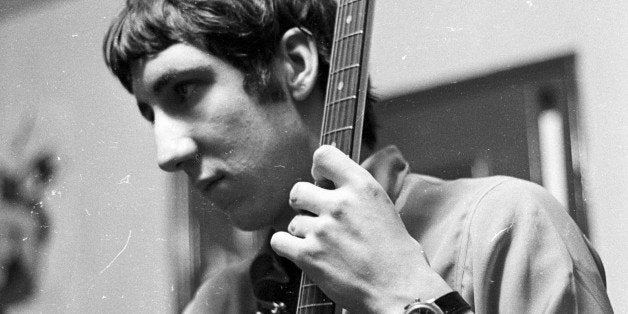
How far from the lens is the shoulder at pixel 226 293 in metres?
0.95

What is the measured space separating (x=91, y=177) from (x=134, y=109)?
117 millimetres

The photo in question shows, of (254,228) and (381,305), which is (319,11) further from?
(381,305)

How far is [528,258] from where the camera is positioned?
2.21ft

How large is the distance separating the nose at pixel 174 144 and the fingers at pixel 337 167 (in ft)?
0.68

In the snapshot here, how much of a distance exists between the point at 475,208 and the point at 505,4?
26cm

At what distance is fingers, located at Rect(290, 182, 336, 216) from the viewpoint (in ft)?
2.11

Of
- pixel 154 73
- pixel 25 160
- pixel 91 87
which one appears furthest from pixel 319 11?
pixel 25 160

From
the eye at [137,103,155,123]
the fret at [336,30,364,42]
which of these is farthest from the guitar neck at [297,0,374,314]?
the eye at [137,103,155,123]

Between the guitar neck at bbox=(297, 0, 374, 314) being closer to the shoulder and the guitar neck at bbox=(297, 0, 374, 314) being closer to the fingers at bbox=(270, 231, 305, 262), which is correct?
the fingers at bbox=(270, 231, 305, 262)

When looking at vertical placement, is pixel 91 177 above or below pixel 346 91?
below

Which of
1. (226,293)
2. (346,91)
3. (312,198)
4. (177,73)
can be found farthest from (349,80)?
(226,293)

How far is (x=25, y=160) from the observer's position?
45.5 inches

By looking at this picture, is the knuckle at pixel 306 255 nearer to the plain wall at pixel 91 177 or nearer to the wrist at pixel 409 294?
the wrist at pixel 409 294

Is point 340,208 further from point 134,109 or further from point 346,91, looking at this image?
point 134,109
